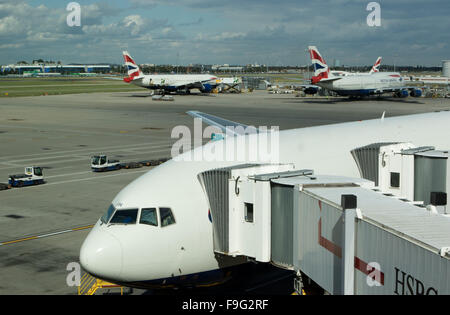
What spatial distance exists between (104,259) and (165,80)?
372 ft

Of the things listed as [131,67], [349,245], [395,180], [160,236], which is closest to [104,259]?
[160,236]

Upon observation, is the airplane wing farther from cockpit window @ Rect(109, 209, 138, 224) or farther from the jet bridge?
cockpit window @ Rect(109, 209, 138, 224)

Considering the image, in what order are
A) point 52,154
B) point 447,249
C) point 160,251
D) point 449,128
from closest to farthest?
point 447,249, point 160,251, point 449,128, point 52,154

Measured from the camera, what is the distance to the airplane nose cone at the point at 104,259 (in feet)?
48.1

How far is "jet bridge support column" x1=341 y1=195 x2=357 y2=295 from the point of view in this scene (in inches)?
486

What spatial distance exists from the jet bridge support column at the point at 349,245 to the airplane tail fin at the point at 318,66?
93948 mm

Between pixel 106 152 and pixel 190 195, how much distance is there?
37215 mm

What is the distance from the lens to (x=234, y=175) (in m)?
15.8

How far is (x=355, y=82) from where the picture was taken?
358 feet

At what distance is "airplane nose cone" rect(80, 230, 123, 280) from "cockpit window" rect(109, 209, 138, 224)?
2.17 ft

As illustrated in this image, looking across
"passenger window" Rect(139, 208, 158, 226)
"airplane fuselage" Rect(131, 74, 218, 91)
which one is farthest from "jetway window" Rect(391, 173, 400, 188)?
"airplane fuselage" Rect(131, 74, 218, 91)

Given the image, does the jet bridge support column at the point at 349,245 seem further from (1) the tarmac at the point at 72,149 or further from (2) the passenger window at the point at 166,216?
(1) the tarmac at the point at 72,149
